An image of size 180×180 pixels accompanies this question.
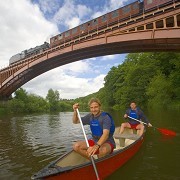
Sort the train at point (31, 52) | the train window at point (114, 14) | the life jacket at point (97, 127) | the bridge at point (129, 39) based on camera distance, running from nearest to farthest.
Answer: the life jacket at point (97, 127), the bridge at point (129, 39), the train window at point (114, 14), the train at point (31, 52)

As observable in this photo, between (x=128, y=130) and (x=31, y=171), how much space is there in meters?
5.98

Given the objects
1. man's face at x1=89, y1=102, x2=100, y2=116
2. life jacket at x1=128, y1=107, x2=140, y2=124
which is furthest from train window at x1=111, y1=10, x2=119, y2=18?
man's face at x1=89, y1=102, x2=100, y2=116

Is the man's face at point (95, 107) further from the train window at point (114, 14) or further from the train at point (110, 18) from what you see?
the train window at point (114, 14)

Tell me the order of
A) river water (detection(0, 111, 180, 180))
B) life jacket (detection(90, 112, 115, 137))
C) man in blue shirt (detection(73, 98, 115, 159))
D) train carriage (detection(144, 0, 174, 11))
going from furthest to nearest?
train carriage (detection(144, 0, 174, 11)), river water (detection(0, 111, 180, 180)), life jacket (detection(90, 112, 115, 137)), man in blue shirt (detection(73, 98, 115, 159))

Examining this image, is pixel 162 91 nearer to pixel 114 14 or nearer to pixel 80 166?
pixel 114 14

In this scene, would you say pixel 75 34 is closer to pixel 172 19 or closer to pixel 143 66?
pixel 172 19

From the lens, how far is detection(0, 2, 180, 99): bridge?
18.5 m

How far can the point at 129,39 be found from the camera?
68.4ft

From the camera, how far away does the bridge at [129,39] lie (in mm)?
18531

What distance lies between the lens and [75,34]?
98.6ft

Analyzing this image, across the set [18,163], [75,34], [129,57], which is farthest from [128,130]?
[129,57]

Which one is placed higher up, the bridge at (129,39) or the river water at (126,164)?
the bridge at (129,39)

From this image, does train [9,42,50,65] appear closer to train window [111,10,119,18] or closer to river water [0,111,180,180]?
train window [111,10,119,18]

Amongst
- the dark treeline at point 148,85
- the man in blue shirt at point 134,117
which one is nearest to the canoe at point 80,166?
the man in blue shirt at point 134,117
